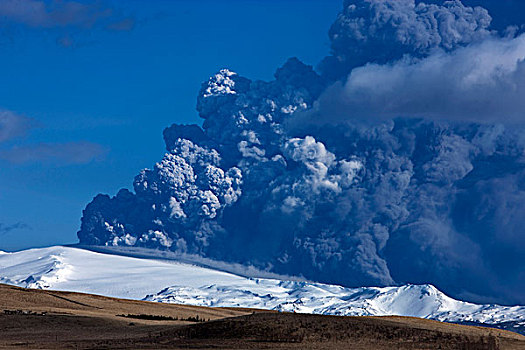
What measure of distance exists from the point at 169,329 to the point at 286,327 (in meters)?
8.17

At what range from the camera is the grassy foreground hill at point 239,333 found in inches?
1713

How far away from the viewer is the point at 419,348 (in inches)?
1668

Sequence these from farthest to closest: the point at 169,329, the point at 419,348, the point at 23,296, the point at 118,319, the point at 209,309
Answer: the point at 209,309, the point at 23,296, the point at 118,319, the point at 169,329, the point at 419,348

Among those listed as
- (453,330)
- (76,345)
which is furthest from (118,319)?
(453,330)

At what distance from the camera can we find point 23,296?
72.7 meters

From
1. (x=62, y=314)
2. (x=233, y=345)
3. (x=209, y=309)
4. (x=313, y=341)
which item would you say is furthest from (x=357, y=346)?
(x=209, y=309)

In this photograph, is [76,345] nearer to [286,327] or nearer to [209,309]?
[286,327]

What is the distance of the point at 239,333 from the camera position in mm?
46219

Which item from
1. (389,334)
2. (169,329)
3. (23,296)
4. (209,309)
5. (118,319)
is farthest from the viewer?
(209,309)

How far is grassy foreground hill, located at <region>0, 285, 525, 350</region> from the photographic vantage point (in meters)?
43.5

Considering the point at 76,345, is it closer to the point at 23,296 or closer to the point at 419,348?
the point at 419,348

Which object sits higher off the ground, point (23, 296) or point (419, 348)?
point (23, 296)

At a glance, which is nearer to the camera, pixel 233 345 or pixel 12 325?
pixel 233 345

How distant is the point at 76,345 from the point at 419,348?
56.8 feet
